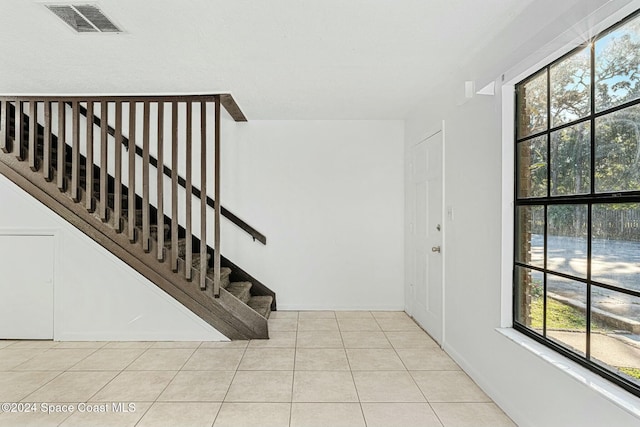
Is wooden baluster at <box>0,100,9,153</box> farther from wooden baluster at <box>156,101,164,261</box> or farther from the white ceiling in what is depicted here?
wooden baluster at <box>156,101,164,261</box>

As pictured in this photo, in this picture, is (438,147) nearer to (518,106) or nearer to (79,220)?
(518,106)

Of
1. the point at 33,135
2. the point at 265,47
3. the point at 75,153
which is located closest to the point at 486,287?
the point at 265,47

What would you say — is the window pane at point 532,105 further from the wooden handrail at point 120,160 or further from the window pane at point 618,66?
the wooden handrail at point 120,160

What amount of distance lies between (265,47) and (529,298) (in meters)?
2.40

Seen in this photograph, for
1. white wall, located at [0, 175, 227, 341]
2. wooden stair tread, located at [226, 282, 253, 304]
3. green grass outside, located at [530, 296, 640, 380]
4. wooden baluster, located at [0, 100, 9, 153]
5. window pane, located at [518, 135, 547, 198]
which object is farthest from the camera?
wooden stair tread, located at [226, 282, 253, 304]

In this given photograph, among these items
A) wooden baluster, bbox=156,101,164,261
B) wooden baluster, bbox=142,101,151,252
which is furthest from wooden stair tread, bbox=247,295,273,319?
wooden baluster, bbox=142,101,151,252

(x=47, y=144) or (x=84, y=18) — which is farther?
(x=47, y=144)

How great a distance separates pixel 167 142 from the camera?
473 cm

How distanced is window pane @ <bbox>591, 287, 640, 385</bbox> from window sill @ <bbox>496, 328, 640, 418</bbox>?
76 millimetres

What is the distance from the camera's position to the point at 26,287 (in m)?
3.73

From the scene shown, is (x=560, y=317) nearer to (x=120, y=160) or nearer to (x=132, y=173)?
(x=132, y=173)

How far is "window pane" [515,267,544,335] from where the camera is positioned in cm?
220

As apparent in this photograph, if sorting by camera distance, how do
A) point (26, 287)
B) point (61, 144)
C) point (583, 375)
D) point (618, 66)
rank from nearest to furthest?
point (618, 66)
point (583, 375)
point (61, 144)
point (26, 287)

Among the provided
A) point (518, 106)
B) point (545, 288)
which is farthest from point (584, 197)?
point (518, 106)
